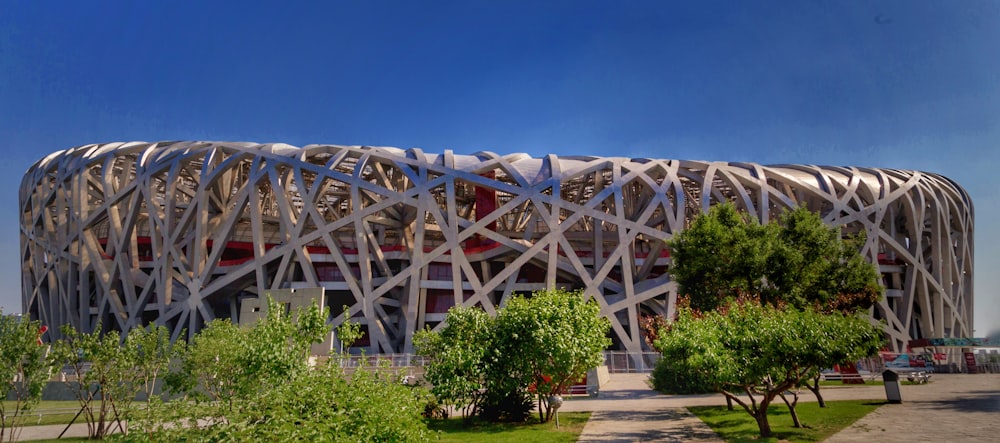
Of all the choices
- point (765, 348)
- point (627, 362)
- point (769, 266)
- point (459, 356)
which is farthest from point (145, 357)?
point (627, 362)

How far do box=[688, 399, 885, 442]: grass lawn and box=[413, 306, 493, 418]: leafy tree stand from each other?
6892mm

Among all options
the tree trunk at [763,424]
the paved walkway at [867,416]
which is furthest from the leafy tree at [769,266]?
the tree trunk at [763,424]

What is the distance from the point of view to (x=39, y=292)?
46.3 m

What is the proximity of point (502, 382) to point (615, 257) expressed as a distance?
79.6 ft

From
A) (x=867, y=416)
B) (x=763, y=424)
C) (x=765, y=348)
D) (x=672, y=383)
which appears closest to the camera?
(x=765, y=348)

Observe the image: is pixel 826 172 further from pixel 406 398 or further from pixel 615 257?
pixel 406 398

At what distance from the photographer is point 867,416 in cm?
1612

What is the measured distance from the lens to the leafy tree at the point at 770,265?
70.5 feet

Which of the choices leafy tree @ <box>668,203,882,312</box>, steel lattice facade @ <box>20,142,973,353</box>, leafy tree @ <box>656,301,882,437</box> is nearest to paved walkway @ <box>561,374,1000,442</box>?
leafy tree @ <box>656,301,882,437</box>

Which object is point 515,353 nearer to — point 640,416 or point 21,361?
point 640,416

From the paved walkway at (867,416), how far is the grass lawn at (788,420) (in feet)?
1.23

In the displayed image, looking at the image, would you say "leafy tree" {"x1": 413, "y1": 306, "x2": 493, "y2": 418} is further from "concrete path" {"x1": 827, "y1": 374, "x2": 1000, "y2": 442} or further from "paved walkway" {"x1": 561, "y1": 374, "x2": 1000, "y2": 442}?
"concrete path" {"x1": 827, "y1": 374, "x2": 1000, "y2": 442}

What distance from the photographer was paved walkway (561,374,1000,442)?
524 inches

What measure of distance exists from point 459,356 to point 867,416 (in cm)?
1212
